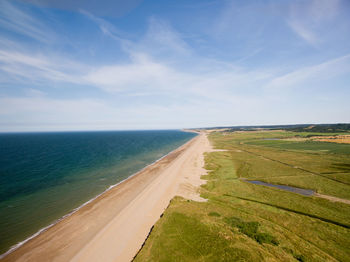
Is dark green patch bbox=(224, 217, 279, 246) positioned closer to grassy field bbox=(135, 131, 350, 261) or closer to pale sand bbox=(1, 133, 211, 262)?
grassy field bbox=(135, 131, 350, 261)

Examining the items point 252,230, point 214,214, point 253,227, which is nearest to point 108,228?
point 214,214

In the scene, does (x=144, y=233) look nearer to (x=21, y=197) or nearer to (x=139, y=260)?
(x=139, y=260)

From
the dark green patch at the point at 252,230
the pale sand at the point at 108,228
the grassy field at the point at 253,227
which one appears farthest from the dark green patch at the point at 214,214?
the pale sand at the point at 108,228

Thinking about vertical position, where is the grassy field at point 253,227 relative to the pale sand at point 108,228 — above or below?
above

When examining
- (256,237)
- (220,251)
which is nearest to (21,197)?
(220,251)

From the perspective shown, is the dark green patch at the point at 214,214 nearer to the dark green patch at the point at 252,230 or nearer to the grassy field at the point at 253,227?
the grassy field at the point at 253,227

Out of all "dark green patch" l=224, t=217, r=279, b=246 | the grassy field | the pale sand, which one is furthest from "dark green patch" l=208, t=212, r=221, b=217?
the pale sand

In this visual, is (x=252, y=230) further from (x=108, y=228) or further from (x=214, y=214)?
(x=108, y=228)

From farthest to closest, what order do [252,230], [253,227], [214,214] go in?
[214,214] → [253,227] → [252,230]
